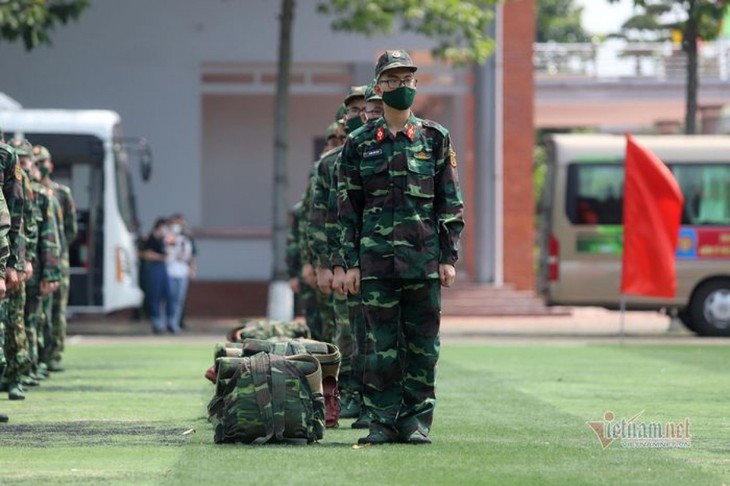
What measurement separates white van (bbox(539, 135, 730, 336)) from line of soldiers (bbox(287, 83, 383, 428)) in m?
14.0

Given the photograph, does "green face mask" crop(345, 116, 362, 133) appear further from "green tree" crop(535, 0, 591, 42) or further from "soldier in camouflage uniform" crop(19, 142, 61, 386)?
"green tree" crop(535, 0, 591, 42)

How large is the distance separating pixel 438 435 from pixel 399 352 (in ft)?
2.78

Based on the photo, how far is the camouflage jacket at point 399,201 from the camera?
1038cm

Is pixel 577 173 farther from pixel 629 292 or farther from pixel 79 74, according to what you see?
pixel 79 74

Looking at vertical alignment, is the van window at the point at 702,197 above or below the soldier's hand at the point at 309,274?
above

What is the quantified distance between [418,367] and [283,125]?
21040 millimetres

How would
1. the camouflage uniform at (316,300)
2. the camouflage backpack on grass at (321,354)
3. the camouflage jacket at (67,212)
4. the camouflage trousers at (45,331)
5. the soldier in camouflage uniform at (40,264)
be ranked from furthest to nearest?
the camouflage jacket at (67,212) < the camouflage trousers at (45,331) < the soldier in camouflage uniform at (40,264) < the camouflage uniform at (316,300) < the camouflage backpack on grass at (321,354)

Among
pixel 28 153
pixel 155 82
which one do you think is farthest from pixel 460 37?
pixel 28 153

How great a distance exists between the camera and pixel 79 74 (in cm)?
3509

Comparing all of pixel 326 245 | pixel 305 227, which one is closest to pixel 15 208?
pixel 326 245

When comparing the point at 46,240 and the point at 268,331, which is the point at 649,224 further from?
the point at 268,331

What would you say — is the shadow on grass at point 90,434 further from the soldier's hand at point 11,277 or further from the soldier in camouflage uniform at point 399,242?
the soldier in camouflage uniform at point 399,242

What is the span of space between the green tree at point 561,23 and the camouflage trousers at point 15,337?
188 ft

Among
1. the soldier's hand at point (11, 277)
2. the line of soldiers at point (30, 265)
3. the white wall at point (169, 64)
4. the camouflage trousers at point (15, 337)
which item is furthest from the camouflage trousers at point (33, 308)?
the white wall at point (169, 64)
